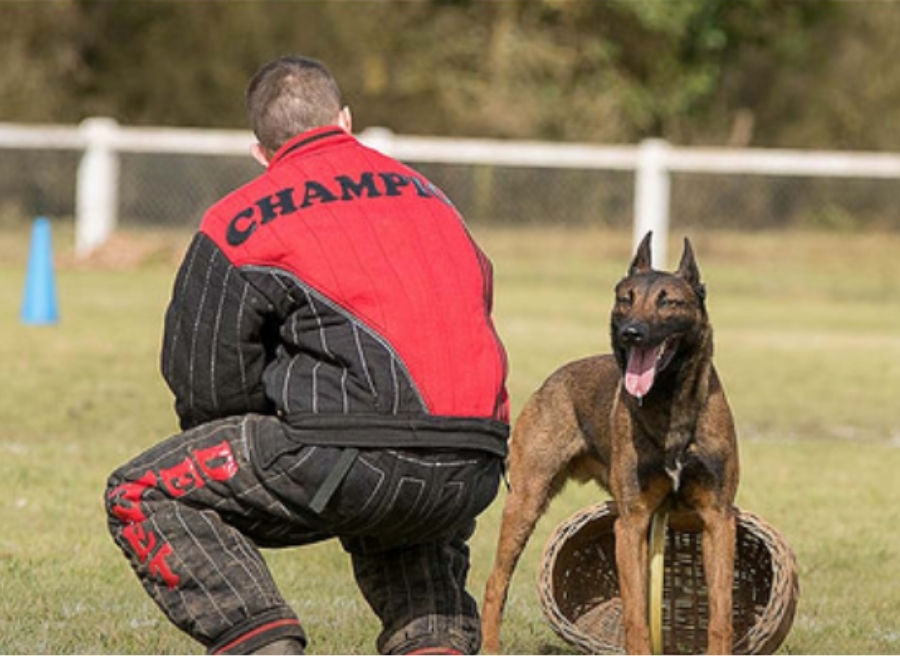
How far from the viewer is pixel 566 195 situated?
91.6ft

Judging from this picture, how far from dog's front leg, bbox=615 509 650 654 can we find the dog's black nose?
631mm

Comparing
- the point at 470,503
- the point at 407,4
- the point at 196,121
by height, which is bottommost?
the point at 470,503

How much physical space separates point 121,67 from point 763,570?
100 feet

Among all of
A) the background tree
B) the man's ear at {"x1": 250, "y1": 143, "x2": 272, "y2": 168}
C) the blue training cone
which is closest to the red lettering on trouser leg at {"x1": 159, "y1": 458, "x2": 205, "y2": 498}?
the man's ear at {"x1": 250, "y1": 143, "x2": 272, "y2": 168}

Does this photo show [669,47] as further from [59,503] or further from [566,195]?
[59,503]

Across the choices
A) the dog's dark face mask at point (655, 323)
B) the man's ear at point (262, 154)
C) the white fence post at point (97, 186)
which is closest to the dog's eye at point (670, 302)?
the dog's dark face mask at point (655, 323)

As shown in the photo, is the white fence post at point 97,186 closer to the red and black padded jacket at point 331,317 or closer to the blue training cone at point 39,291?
the blue training cone at point 39,291

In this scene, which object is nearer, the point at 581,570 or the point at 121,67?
the point at 581,570

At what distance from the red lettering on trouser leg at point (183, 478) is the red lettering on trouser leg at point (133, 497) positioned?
42 mm

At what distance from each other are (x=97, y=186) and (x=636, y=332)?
68.1ft

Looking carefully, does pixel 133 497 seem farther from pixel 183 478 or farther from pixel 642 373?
pixel 642 373

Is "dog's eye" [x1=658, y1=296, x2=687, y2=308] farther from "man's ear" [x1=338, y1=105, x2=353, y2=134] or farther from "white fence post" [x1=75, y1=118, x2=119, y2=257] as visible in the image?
"white fence post" [x1=75, y1=118, x2=119, y2=257]

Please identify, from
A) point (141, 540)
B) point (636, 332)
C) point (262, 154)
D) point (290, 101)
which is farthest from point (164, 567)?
point (636, 332)

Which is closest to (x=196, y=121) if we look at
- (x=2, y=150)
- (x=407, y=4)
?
(x=407, y=4)
